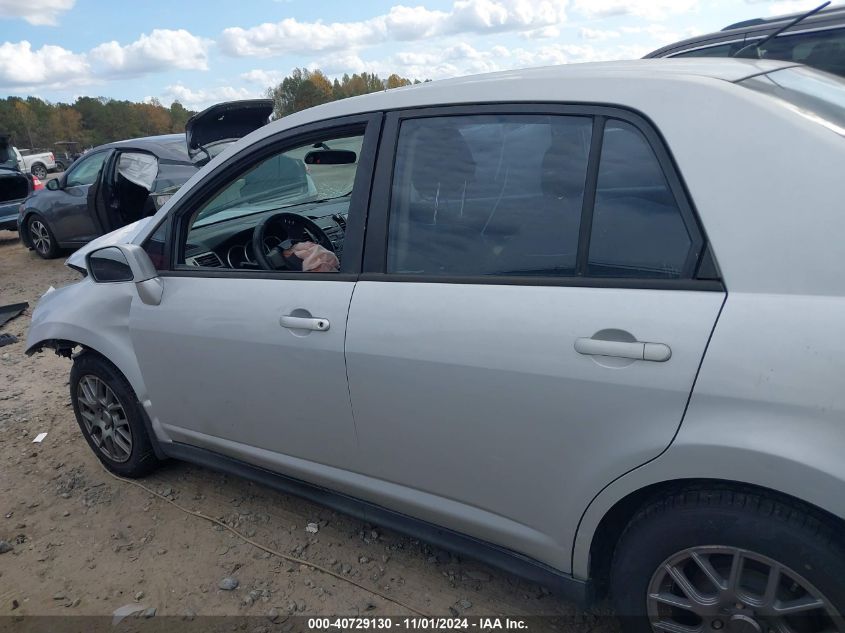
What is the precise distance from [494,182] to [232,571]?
6.42 feet

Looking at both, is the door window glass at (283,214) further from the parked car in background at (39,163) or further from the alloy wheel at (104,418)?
the parked car in background at (39,163)

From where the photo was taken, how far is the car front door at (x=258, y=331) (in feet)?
7.71

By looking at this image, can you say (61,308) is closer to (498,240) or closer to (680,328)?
(498,240)

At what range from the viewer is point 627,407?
172 cm

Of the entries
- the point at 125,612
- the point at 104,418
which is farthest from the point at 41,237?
the point at 125,612

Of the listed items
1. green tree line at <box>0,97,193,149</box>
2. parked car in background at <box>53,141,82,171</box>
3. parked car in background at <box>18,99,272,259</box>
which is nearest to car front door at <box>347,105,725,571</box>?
parked car in background at <box>18,99,272,259</box>

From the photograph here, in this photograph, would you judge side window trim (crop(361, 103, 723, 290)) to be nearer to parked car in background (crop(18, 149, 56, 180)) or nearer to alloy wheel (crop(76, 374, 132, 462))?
alloy wheel (crop(76, 374, 132, 462))

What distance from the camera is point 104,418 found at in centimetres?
349

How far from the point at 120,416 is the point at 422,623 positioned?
1967mm

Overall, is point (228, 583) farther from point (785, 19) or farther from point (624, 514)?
point (785, 19)

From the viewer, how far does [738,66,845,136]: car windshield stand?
170 cm

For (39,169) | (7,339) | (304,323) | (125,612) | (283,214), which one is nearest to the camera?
(304,323)

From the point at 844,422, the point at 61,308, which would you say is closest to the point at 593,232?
the point at 844,422

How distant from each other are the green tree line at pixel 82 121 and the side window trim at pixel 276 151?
269 feet
